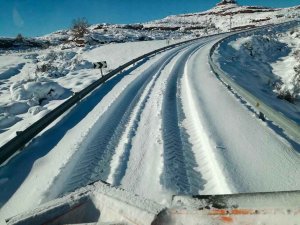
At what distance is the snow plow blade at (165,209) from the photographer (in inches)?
99.7

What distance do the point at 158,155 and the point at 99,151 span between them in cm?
→ 128

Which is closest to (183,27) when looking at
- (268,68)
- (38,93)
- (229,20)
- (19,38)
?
(229,20)

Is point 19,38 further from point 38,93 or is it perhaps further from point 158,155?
point 158,155

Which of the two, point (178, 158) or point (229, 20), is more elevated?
point (178, 158)

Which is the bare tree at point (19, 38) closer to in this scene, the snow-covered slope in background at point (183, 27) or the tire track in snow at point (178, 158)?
the snow-covered slope in background at point (183, 27)

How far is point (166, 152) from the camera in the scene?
5.80 metres

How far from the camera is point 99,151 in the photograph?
629 centimetres

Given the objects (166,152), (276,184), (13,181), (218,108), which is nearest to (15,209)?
(13,181)

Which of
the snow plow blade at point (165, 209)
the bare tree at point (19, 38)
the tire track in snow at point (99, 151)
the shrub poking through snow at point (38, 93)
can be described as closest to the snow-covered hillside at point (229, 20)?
the bare tree at point (19, 38)

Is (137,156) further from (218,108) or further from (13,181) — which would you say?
(218,108)

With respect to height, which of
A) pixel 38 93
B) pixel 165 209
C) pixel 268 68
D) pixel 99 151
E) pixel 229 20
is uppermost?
pixel 165 209

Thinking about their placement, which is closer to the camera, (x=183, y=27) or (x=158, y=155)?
(x=158, y=155)

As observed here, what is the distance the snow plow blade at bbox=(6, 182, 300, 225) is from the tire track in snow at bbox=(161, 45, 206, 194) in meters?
1.41

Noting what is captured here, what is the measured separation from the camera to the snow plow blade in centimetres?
253
